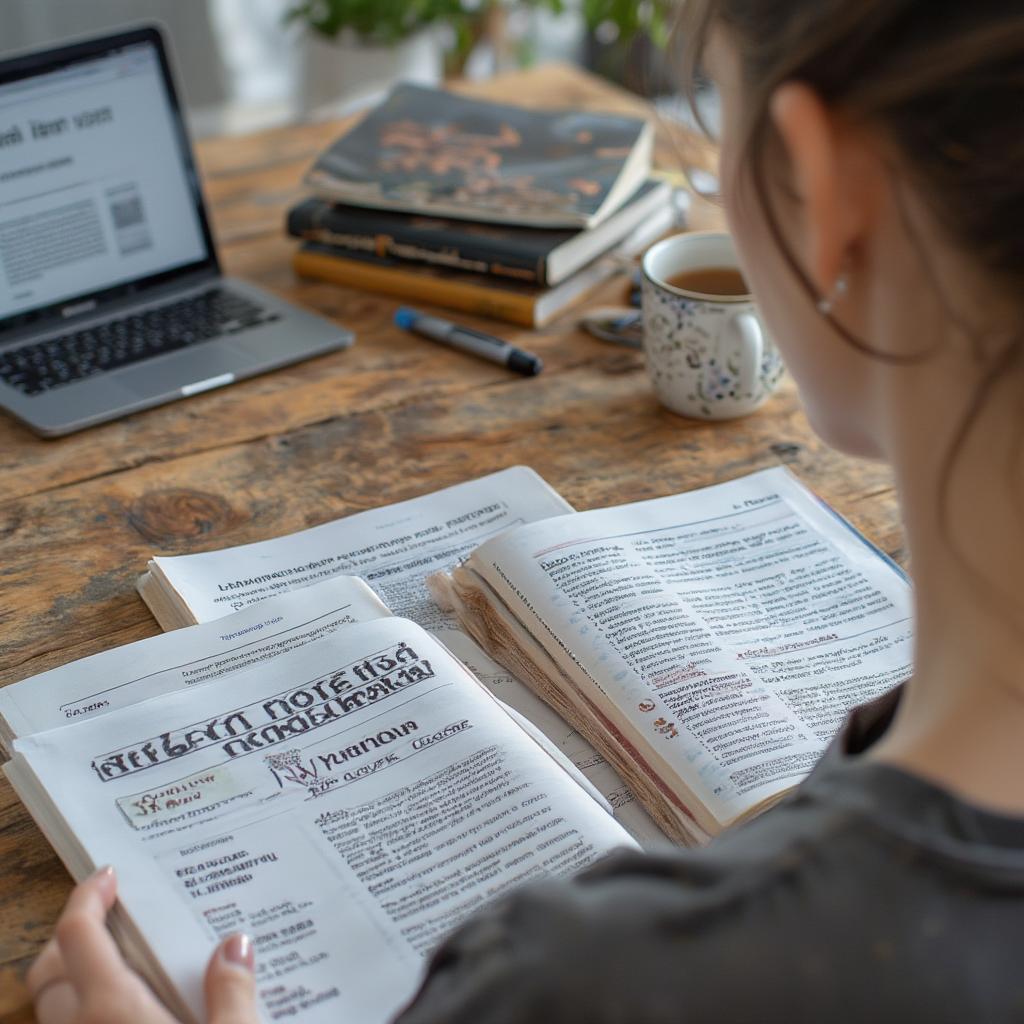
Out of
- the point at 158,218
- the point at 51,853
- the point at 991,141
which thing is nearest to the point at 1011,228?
the point at 991,141

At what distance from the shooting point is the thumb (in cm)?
53

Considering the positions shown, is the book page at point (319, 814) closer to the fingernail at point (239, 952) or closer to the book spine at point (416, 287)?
the fingernail at point (239, 952)


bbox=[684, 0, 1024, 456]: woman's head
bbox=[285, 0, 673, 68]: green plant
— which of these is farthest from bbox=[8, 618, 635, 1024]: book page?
bbox=[285, 0, 673, 68]: green plant

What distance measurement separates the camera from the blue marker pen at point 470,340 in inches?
44.4

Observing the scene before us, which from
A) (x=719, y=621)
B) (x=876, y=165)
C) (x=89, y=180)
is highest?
(x=876, y=165)

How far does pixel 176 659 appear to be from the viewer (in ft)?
2.43

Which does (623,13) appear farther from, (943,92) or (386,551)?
(943,92)

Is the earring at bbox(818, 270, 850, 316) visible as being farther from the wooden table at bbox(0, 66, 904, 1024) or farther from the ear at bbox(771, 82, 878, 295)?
the wooden table at bbox(0, 66, 904, 1024)

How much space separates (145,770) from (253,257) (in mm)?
782

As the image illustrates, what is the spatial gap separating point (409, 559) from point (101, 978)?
0.39 m

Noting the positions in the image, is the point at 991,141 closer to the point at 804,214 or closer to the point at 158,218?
the point at 804,214

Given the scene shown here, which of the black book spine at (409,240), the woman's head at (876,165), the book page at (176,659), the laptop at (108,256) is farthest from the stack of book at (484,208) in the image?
the woman's head at (876,165)

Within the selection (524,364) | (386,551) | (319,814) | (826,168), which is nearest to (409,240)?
(524,364)

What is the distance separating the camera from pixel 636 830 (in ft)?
2.25
